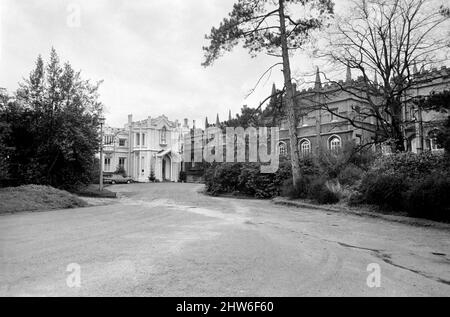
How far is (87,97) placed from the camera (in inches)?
941

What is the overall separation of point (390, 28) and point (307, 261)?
1538cm

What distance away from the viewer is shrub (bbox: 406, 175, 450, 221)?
31.0 feet

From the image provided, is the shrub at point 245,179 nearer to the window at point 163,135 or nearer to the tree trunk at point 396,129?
the tree trunk at point 396,129

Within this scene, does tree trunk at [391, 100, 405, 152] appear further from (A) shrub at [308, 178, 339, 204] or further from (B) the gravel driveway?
(B) the gravel driveway

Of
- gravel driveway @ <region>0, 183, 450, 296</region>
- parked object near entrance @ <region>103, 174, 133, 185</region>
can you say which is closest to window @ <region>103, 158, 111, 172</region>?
parked object near entrance @ <region>103, 174, 133, 185</region>

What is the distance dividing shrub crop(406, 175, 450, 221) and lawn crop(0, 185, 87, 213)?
14.1 metres

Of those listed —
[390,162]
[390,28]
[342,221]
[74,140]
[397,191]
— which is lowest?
[342,221]

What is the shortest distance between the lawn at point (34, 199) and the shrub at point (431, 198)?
46.4 ft

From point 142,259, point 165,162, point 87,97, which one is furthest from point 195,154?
point 142,259

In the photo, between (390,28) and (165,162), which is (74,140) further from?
(165,162)

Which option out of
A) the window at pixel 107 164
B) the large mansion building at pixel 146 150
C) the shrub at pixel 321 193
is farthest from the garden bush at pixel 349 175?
the window at pixel 107 164

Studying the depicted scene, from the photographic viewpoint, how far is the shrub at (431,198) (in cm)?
945
